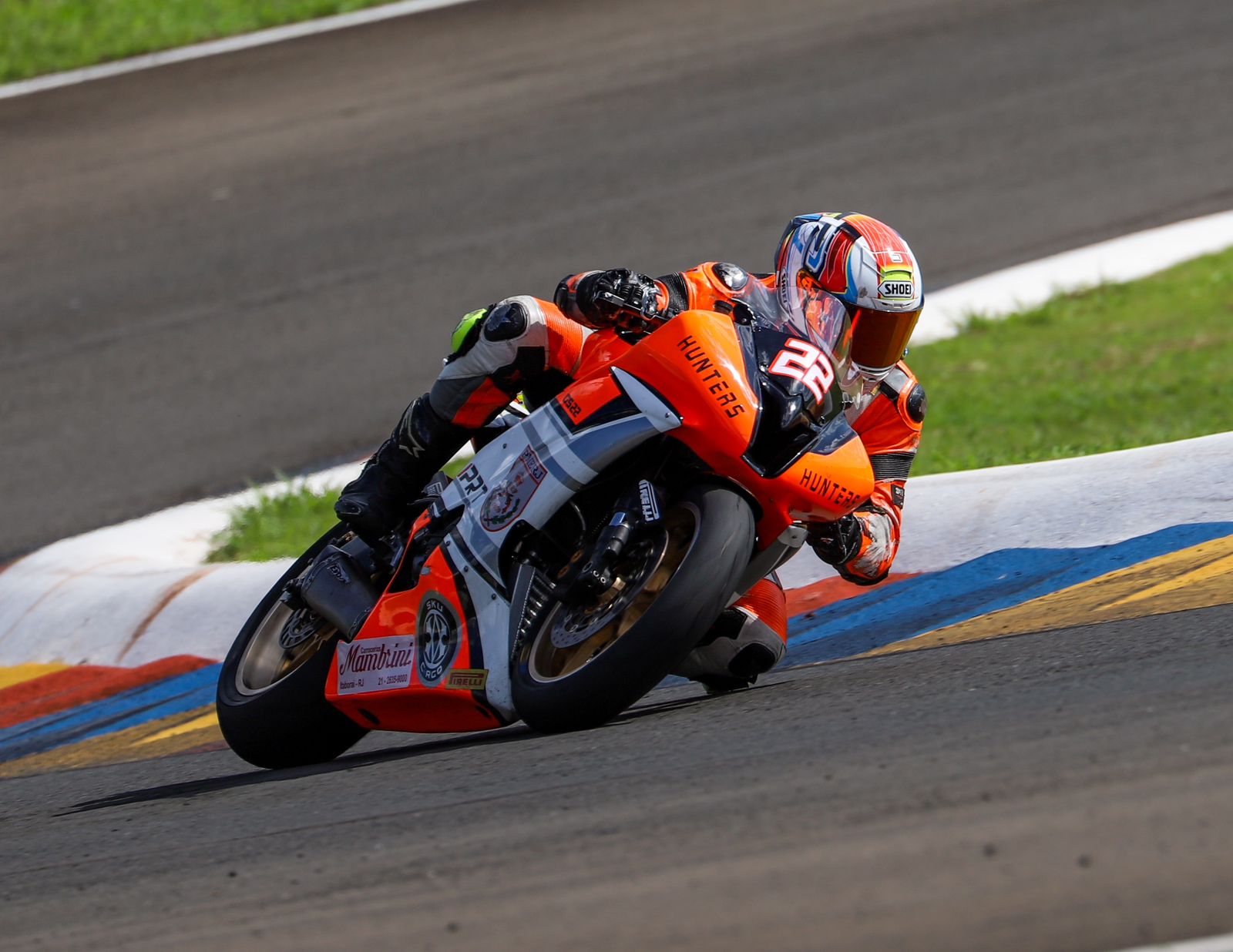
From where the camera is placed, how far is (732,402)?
13.6 feet

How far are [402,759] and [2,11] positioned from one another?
10575 millimetres

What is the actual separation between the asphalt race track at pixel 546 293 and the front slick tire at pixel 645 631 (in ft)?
0.35

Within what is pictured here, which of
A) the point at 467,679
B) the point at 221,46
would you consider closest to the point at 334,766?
the point at 467,679

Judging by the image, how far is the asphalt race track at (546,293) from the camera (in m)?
2.81

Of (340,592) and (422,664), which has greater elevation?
(340,592)

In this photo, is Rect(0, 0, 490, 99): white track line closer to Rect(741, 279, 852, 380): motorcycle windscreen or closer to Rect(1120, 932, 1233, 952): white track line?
Rect(741, 279, 852, 380): motorcycle windscreen

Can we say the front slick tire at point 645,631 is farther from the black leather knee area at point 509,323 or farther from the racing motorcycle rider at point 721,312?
the black leather knee area at point 509,323

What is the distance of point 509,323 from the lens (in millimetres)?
4590

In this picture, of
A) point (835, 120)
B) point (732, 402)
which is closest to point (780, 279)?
point (732, 402)

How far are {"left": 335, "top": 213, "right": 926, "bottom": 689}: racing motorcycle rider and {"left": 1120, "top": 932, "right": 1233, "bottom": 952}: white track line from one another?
84.2 inches

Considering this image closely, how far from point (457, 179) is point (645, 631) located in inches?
302

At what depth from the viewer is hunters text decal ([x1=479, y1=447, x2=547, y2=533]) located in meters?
4.31

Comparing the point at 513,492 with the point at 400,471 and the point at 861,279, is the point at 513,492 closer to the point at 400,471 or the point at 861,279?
the point at 400,471

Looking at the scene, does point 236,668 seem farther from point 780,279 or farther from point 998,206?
point 998,206
